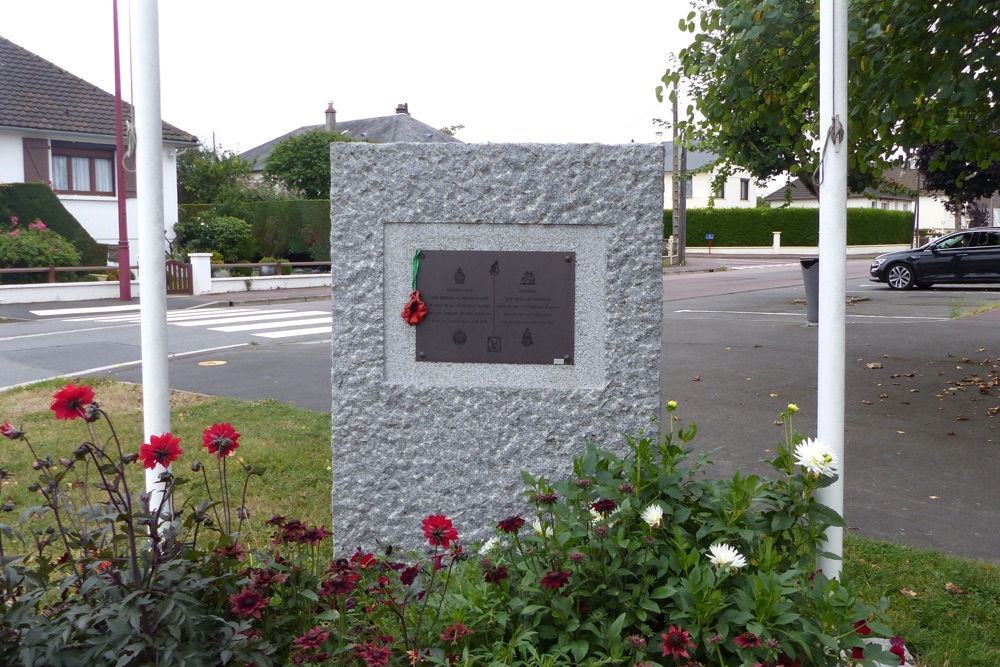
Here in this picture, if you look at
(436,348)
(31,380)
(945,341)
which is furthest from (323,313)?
(436,348)

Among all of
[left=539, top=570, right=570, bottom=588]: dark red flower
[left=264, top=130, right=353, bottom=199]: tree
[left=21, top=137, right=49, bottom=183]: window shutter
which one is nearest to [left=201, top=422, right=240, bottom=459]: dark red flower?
[left=539, top=570, right=570, bottom=588]: dark red flower

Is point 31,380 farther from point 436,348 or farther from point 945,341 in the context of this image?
point 945,341

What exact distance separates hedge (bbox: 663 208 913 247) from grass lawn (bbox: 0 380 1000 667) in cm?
5058

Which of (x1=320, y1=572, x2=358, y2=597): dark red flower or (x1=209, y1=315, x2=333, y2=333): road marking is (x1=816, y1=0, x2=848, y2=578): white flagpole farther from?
(x1=209, y1=315, x2=333, y2=333): road marking

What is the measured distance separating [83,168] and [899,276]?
920 inches

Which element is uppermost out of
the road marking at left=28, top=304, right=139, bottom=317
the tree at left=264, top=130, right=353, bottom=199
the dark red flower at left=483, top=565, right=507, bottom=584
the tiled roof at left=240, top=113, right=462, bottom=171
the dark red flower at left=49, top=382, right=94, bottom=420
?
the tiled roof at left=240, top=113, right=462, bottom=171

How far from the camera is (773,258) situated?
51.1 metres

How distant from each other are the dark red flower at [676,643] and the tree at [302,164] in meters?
39.0

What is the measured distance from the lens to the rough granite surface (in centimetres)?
397

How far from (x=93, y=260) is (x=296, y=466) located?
22298 mm

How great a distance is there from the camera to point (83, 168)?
28.5 m

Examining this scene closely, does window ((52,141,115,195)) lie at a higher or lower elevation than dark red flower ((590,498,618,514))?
higher

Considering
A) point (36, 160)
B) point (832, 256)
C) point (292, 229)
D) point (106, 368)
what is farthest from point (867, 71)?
point (292, 229)

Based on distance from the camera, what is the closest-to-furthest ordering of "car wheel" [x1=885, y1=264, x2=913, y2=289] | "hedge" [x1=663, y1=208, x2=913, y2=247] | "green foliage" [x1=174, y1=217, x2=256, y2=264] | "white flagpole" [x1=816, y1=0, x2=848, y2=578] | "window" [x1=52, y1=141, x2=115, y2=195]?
"white flagpole" [x1=816, y1=0, x2=848, y2=578] → "car wheel" [x1=885, y1=264, x2=913, y2=289] → "window" [x1=52, y1=141, x2=115, y2=195] → "green foliage" [x1=174, y1=217, x2=256, y2=264] → "hedge" [x1=663, y1=208, x2=913, y2=247]
